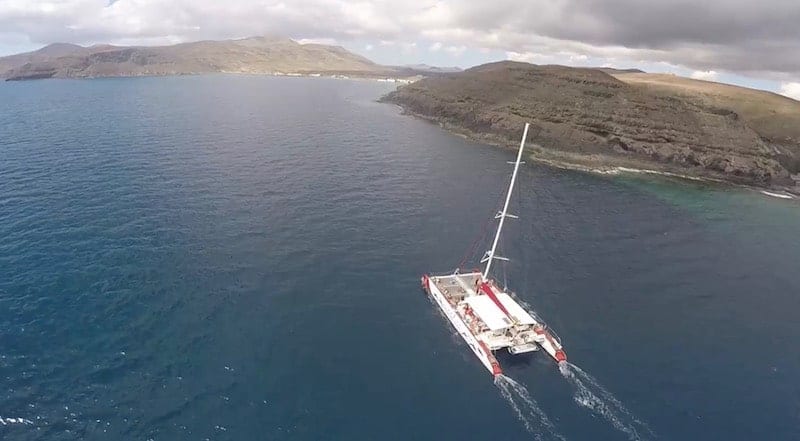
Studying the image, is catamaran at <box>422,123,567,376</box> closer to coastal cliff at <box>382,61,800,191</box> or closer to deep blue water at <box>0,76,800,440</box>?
deep blue water at <box>0,76,800,440</box>

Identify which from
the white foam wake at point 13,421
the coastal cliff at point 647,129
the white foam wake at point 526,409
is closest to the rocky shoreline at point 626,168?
the coastal cliff at point 647,129

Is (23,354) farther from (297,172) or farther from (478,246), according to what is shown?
(297,172)

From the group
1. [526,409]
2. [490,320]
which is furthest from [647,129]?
[526,409]

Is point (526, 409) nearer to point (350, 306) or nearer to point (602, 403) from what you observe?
point (602, 403)

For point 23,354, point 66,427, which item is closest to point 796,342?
point 66,427

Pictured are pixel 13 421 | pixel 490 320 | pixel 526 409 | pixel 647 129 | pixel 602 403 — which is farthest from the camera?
pixel 647 129

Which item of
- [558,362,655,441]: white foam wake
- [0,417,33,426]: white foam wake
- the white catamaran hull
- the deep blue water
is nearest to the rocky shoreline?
the deep blue water

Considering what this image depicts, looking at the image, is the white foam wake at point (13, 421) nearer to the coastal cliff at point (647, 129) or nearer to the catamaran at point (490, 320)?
the catamaran at point (490, 320)
